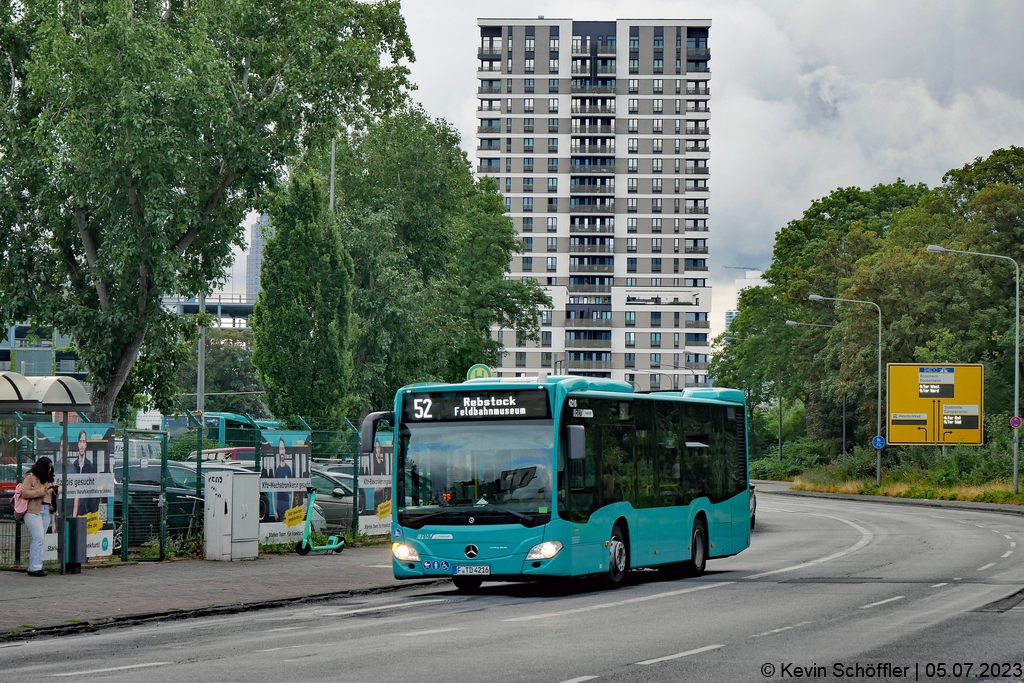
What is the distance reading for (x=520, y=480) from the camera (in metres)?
18.5

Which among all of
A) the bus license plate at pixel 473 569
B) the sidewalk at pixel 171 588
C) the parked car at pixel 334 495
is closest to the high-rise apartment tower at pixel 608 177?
the parked car at pixel 334 495

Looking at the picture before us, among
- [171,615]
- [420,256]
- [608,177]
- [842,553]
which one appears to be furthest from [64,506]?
[608,177]

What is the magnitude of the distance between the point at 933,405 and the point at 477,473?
149 feet

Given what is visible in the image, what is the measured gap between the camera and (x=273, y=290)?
45.6m

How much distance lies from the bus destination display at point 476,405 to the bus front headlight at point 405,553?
1.69 m

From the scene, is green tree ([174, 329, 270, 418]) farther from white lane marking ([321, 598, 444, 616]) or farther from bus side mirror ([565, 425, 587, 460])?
bus side mirror ([565, 425, 587, 460])

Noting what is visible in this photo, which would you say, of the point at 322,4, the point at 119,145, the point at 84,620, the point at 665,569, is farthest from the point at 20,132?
the point at 84,620

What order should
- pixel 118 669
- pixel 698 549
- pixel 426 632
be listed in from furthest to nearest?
pixel 698 549 → pixel 426 632 → pixel 118 669

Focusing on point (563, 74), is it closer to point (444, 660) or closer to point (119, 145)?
point (119, 145)

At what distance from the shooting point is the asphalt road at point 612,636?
37.1ft

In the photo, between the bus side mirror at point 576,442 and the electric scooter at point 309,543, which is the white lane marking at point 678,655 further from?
the electric scooter at point 309,543

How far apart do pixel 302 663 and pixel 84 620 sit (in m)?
4.49

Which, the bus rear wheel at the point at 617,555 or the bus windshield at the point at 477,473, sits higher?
the bus windshield at the point at 477,473

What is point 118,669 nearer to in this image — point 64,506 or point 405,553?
point 405,553
